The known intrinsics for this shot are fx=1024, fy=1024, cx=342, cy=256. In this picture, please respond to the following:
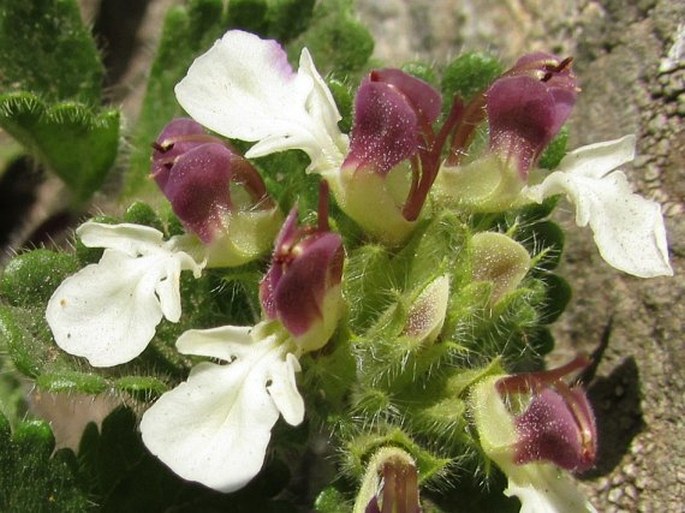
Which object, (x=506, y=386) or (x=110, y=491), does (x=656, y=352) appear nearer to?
(x=506, y=386)

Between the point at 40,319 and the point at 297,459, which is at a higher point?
the point at 40,319

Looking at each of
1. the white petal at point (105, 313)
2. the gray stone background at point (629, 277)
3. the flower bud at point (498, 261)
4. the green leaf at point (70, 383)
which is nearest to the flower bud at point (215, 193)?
the white petal at point (105, 313)

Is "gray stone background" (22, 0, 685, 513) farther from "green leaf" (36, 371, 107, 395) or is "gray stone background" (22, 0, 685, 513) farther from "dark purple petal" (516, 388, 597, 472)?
"green leaf" (36, 371, 107, 395)

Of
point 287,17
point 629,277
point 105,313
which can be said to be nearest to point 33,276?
point 105,313

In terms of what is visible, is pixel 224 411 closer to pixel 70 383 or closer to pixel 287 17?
pixel 70 383

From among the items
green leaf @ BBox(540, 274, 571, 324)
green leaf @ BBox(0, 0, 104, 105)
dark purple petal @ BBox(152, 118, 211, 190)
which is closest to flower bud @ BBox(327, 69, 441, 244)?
dark purple petal @ BBox(152, 118, 211, 190)

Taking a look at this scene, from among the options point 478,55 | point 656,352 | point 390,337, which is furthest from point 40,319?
point 656,352
